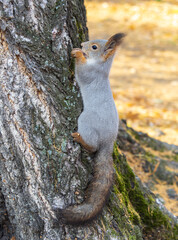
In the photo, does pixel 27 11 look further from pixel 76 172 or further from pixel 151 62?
pixel 151 62

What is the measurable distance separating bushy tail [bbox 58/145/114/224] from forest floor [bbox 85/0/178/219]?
930 millimetres

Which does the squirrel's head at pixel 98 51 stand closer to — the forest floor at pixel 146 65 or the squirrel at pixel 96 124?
the squirrel at pixel 96 124

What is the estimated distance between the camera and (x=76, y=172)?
6.10 ft

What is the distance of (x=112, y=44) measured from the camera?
2258 mm

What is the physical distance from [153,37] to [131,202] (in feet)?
26.6

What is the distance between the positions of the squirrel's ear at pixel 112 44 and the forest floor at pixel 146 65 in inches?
6.1

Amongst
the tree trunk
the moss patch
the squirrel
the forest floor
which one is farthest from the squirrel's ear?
the moss patch

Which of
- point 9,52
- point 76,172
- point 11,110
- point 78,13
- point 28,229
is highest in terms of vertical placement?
point 78,13

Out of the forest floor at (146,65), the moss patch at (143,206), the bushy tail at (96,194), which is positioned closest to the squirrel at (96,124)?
the bushy tail at (96,194)

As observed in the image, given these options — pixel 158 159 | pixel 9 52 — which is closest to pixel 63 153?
pixel 9 52

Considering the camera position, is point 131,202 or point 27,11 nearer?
point 27,11

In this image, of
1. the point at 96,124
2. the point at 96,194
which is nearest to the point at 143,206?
the point at 96,194

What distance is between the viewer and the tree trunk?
173cm

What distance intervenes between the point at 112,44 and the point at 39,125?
88 cm
